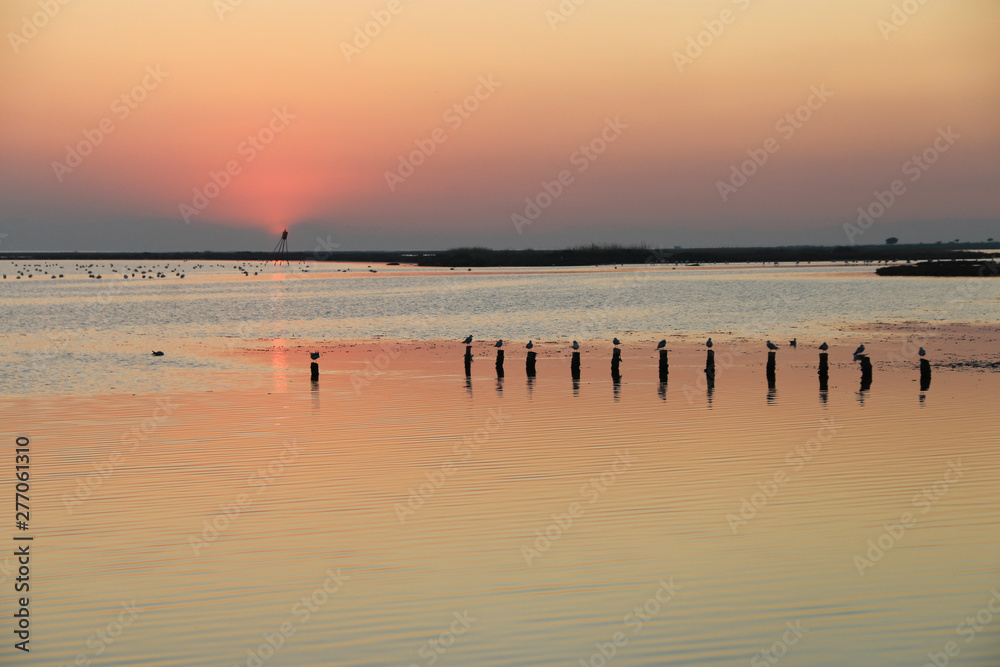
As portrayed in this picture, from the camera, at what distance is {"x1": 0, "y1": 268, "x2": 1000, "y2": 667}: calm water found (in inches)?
353

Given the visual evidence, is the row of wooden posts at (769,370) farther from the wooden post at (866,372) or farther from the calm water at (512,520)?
the calm water at (512,520)

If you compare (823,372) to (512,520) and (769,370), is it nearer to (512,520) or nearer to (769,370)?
(769,370)

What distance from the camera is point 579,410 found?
21734mm

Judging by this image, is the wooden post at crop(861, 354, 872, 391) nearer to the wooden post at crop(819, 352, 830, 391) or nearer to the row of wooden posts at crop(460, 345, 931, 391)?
the row of wooden posts at crop(460, 345, 931, 391)

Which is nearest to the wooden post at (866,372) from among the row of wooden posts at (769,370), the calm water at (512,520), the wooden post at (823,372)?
the row of wooden posts at (769,370)

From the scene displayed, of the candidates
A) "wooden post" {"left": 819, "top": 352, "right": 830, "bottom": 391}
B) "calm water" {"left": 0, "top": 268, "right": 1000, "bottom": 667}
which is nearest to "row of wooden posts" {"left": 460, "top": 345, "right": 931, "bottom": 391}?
"wooden post" {"left": 819, "top": 352, "right": 830, "bottom": 391}

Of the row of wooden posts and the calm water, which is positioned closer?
the calm water

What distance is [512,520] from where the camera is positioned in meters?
12.5

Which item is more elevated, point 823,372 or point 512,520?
point 823,372

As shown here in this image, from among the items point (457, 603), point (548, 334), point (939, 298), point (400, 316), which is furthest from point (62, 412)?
point (939, 298)

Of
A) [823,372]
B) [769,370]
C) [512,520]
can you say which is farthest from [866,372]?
[512,520]

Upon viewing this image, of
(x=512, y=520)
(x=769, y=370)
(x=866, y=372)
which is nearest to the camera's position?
(x=512, y=520)

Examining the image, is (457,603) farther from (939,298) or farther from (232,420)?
(939,298)

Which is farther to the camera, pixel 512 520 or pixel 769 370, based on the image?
pixel 769 370
